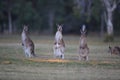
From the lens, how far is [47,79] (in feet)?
61.1

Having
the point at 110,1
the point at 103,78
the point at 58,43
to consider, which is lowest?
the point at 103,78

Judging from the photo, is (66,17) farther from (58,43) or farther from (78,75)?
(78,75)

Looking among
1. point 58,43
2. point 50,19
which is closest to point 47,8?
point 50,19

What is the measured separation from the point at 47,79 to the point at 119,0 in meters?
36.6

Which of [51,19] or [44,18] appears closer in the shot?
[51,19]

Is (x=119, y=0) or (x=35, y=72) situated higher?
(x=119, y=0)

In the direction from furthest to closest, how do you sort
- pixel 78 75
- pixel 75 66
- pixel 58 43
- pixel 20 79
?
pixel 58 43
pixel 75 66
pixel 78 75
pixel 20 79

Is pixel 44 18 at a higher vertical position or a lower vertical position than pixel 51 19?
higher

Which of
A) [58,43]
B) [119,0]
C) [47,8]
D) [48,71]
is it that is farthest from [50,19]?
[48,71]

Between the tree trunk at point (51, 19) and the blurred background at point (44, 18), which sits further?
the tree trunk at point (51, 19)

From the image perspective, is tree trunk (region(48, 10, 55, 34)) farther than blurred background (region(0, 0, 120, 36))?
Yes

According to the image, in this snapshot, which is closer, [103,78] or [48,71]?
[103,78]

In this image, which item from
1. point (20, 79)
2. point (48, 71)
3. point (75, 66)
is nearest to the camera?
point (20, 79)

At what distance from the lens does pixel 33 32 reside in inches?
3595
